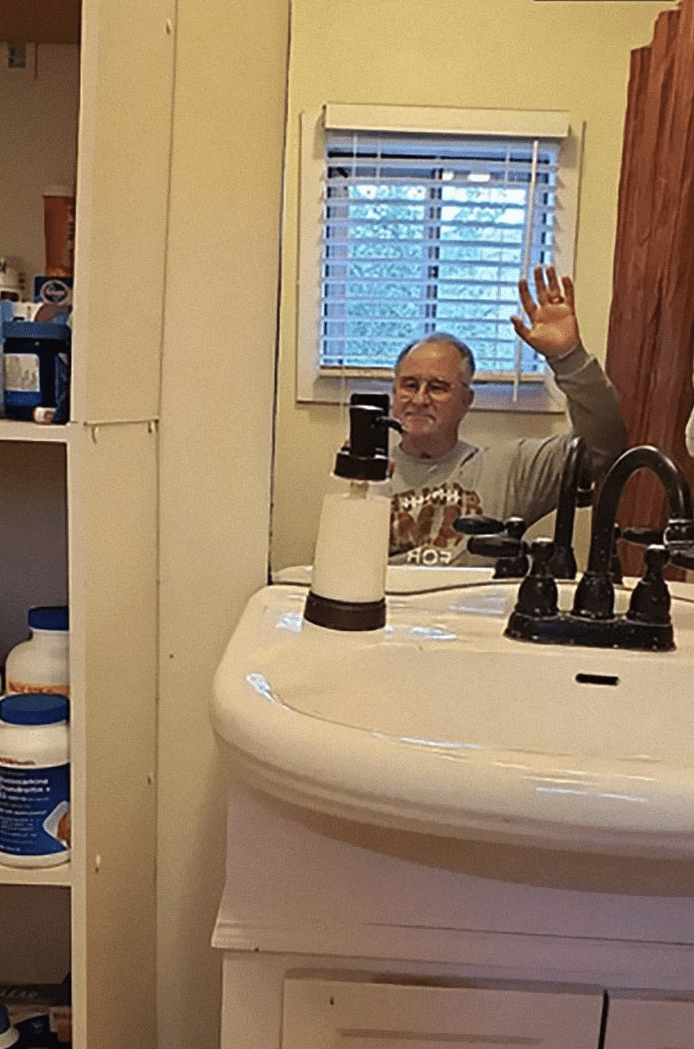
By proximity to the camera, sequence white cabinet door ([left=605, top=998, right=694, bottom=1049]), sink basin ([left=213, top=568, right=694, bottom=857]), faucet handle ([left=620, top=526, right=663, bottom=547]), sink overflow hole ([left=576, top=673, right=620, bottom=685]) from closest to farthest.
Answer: sink basin ([left=213, top=568, right=694, bottom=857])
white cabinet door ([left=605, top=998, right=694, bottom=1049])
sink overflow hole ([left=576, top=673, right=620, bottom=685])
faucet handle ([left=620, top=526, right=663, bottom=547])

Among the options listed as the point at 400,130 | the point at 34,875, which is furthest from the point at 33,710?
the point at 400,130

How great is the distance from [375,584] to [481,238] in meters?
0.39

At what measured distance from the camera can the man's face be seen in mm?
1050

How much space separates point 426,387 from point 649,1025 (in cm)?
63

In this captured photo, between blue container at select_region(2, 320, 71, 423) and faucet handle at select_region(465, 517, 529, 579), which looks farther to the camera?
faucet handle at select_region(465, 517, 529, 579)

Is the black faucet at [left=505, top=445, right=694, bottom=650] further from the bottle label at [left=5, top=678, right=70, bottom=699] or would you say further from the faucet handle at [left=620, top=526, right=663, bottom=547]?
the bottle label at [left=5, top=678, right=70, bottom=699]

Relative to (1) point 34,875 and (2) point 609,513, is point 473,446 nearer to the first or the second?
(2) point 609,513

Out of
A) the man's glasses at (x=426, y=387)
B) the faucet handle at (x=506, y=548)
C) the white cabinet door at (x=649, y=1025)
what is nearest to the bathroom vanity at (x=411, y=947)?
the white cabinet door at (x=649, y=1025)

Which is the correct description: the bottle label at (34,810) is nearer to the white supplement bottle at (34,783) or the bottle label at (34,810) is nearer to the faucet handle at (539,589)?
the white supplement bottle at (34,783)

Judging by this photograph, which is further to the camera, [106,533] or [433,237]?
[433,237]

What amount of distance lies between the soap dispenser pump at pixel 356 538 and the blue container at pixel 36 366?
258 mm

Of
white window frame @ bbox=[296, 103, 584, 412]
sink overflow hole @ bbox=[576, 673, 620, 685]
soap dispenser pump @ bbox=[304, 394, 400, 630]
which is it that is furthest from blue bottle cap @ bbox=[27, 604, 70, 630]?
sink overflow hole @ bbox=[576, 673, 620, 685]

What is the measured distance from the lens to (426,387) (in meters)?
1.06

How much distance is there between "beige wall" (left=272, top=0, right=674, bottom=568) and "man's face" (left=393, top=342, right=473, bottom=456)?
16 centimetres
